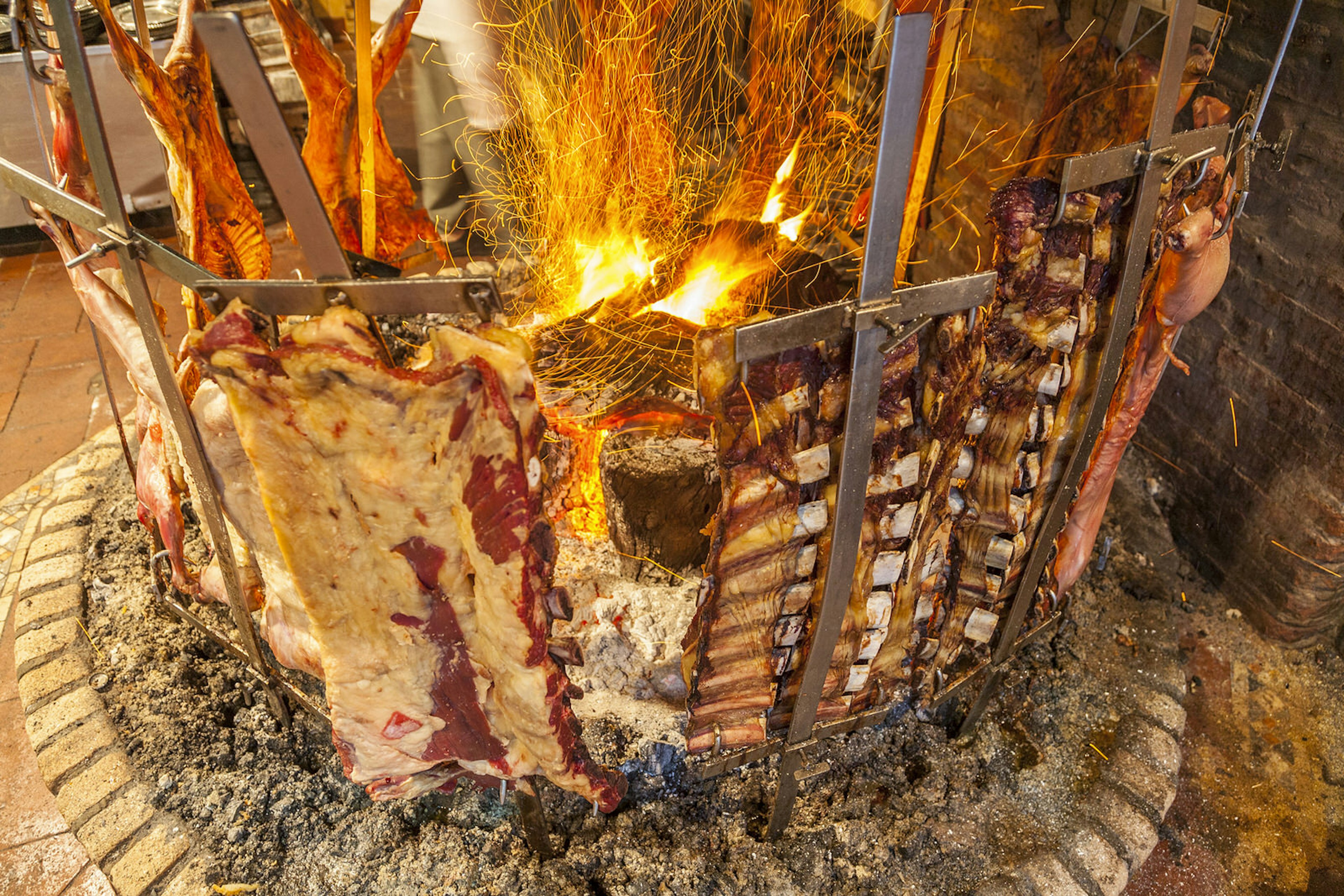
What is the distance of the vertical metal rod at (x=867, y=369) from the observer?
5.06 feet

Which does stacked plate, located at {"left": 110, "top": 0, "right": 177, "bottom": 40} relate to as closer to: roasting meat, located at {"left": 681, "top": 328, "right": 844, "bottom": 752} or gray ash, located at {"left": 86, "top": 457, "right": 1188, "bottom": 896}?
gray ash, located at {"left": 86, "top": 457, "right": 1188, "bottom": 896}

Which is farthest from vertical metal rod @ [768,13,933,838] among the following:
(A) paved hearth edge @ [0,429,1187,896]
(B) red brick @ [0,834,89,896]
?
(B) red brick @ [0,834,89,896]

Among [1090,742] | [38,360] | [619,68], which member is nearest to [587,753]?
[1090,742]

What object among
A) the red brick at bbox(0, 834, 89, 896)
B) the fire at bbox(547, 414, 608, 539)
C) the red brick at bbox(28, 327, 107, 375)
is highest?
the fire at bbox(547, 414, 608, 539)

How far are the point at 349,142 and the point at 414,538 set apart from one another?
1970mm

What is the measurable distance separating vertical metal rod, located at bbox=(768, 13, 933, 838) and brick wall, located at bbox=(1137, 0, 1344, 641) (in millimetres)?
2010

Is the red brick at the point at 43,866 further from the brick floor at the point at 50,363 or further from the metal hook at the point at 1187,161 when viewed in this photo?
the metal hook at the point at 1187,161

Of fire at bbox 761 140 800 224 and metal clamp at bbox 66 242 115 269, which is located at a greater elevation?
metal clamp at bbox 66 242 115 269

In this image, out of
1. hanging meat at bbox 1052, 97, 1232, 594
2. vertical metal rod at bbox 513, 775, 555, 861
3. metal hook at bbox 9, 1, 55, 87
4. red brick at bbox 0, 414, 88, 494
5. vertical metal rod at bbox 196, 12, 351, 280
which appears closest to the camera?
vertical metal rod at bbox 196, 12, 351, 280

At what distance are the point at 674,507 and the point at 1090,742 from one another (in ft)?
5.55

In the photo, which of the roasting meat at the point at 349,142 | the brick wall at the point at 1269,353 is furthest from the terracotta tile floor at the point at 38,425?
the brick wall at the point at 1269,353

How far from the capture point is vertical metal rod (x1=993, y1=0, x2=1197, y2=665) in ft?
6.13

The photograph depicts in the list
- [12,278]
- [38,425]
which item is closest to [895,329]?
[38,425]

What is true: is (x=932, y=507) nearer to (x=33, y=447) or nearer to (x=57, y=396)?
(x=33, y=447)
